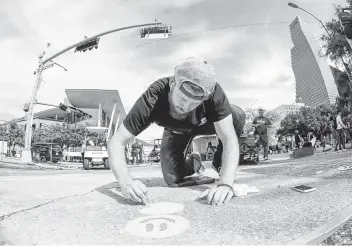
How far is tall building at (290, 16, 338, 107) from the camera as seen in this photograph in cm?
9312

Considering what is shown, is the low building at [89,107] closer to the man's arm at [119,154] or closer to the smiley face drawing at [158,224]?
the man's arm at [119,154]

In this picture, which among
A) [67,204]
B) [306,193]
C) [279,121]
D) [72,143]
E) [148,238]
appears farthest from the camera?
[279,121]

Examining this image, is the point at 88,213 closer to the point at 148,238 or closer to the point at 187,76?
the point at 148,238

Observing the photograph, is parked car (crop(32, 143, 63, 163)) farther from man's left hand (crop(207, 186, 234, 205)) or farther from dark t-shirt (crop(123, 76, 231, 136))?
man's left hand (crop(207, 186, 234, 205))

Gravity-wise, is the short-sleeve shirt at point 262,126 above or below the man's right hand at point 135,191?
above

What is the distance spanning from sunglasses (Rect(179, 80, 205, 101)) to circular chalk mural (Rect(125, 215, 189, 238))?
33.4 inches

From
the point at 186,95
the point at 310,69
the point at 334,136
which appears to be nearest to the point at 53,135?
the point at 334,136

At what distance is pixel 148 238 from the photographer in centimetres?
149

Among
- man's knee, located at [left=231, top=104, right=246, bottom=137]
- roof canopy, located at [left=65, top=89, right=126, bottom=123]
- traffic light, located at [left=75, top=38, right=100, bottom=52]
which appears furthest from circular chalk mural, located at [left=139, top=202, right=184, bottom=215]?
roof canopy, located at [left=65, top=89, right=126, bottom=123]

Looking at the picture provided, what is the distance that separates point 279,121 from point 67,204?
211 feet

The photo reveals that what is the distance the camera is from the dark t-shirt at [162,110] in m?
2.29

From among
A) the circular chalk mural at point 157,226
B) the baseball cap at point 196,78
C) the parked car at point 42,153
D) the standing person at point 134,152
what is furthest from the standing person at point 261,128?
the parked car at point 42,153

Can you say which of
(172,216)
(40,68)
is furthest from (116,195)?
(40,68)

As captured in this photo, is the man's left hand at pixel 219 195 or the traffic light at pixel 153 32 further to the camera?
the traffic light at pixel 153 32
